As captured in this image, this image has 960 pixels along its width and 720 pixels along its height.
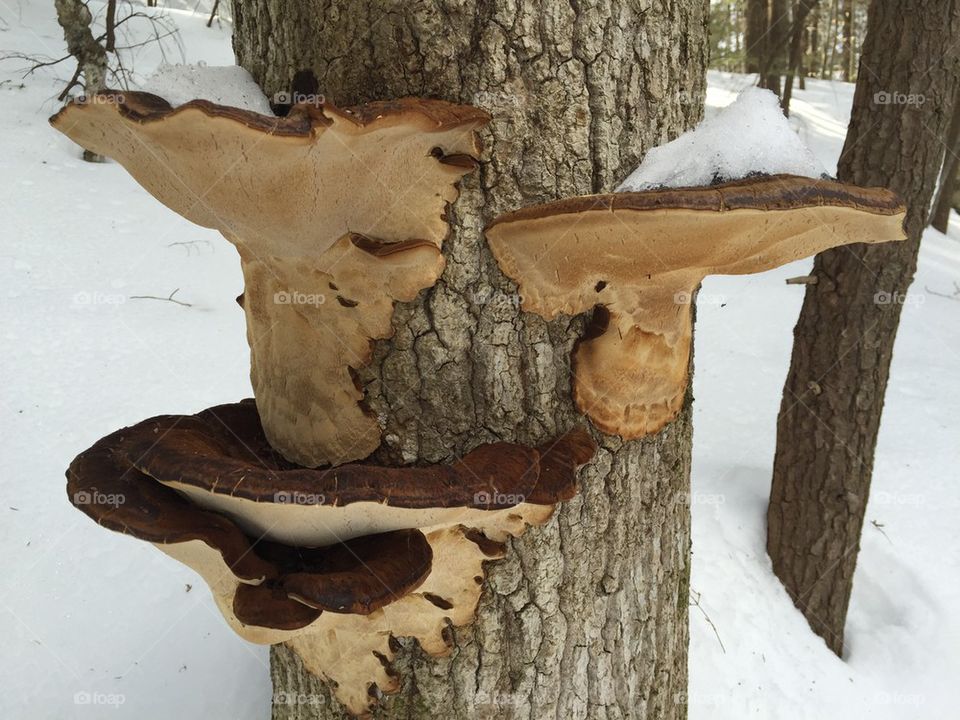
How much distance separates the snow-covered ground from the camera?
2941 mm

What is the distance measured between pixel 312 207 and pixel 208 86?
0.38 meters

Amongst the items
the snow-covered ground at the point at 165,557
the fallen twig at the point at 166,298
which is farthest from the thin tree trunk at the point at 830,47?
the fallen twig at the point at 166,298

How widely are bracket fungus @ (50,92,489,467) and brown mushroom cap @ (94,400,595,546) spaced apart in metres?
0.24

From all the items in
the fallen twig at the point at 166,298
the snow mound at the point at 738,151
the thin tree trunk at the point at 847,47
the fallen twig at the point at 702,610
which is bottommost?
the fallen twig at the point at 702,610

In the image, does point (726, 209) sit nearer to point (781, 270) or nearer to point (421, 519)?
point (421, 519)

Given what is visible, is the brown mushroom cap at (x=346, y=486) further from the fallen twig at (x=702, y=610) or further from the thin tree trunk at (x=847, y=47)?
the thin tree trunk at (x=847, y=47)

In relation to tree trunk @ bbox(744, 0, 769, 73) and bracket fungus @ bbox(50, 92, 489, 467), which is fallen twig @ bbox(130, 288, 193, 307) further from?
tree trunk @ bbox(744, 0, 769, 73)

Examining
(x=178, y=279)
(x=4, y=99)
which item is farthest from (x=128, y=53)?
(x=178, y=279)

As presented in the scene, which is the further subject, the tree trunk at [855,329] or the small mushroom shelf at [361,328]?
the tree trunk at [855,329]

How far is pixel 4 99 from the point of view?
11.4 m

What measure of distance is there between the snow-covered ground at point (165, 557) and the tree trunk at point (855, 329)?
1.08 ft

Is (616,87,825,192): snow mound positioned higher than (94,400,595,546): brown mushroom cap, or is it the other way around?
(616,87,825,192): snow mound

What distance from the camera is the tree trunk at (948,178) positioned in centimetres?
1047

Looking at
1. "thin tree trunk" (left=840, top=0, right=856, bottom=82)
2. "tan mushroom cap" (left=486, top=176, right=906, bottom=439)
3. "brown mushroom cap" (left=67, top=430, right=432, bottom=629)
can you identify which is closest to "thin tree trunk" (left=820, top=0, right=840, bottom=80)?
"thin tree trunk" (left=840, top=0, right=856, bottom=82)
